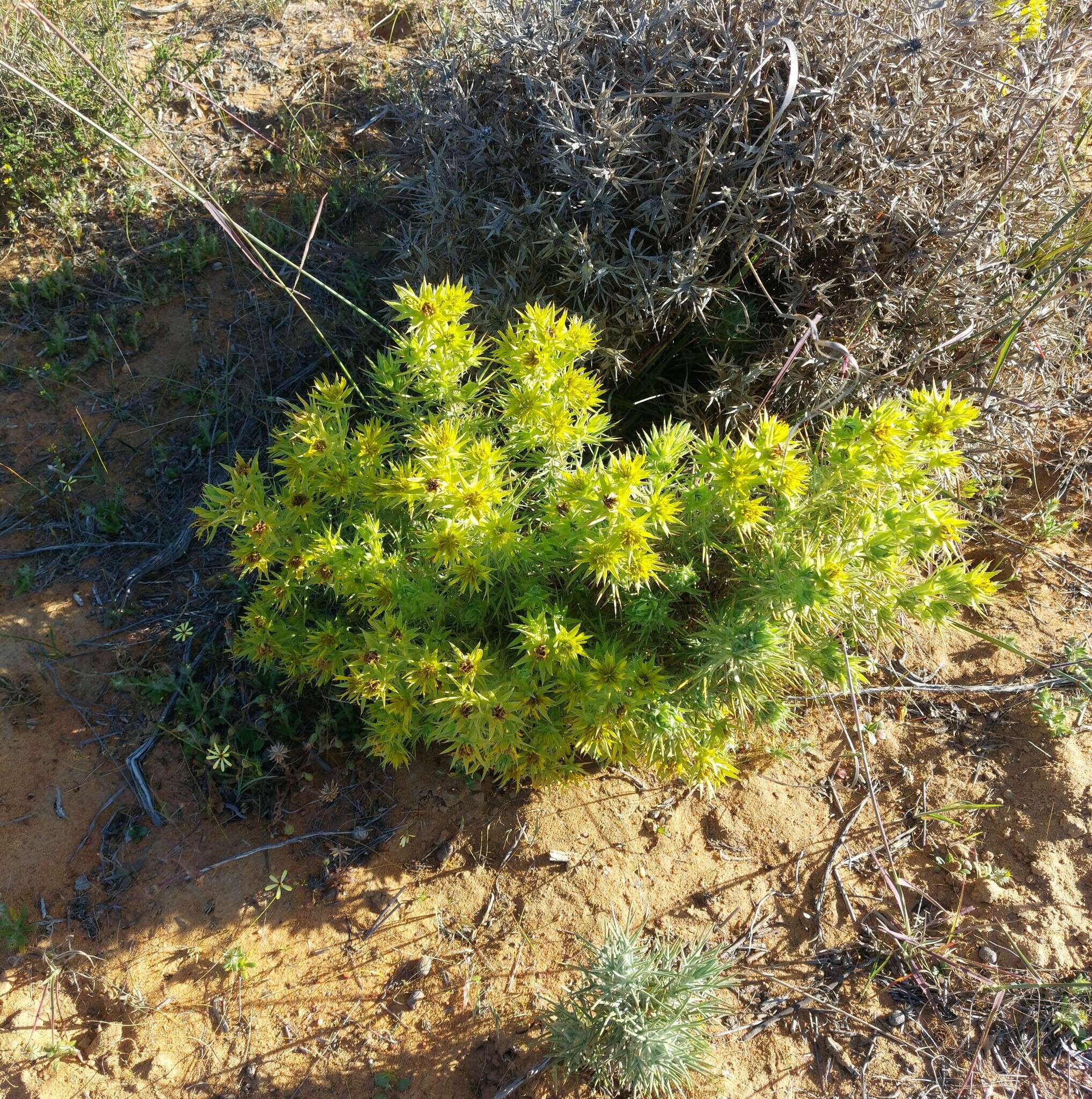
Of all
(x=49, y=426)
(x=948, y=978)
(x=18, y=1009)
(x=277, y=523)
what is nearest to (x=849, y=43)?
(x=277, y=523)

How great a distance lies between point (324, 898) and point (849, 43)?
3.08m

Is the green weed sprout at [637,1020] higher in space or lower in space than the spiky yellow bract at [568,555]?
lower

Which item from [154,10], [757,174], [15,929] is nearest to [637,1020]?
[15,929]

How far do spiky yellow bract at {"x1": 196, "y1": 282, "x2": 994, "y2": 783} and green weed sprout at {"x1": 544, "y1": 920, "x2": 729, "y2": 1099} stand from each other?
482 mm

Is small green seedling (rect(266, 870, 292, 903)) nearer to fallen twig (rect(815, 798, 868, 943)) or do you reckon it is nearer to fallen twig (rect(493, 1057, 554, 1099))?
fallen twig (rect(493, 1057, 554, 1099))

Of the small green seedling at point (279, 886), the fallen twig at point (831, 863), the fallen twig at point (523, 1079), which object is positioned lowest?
the small green seedling at point (279, 886)

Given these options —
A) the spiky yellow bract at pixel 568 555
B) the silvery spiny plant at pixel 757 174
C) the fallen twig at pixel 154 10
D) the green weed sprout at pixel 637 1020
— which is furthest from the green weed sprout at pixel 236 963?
the fallen twig at pixel 154 10

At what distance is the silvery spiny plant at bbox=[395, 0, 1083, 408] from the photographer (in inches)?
99.8

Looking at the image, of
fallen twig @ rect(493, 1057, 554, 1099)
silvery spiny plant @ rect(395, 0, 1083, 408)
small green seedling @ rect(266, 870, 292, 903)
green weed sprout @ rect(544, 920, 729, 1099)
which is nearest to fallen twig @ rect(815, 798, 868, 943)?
green weed sprout @ rect(544, 920, 729, 1099)

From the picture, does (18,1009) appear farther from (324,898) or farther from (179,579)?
(179,579)

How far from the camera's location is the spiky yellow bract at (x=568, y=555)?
1939 mm

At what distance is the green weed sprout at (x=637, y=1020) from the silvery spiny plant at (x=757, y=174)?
5.82ft

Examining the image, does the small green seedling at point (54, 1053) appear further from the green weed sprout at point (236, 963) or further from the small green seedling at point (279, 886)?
the small green seedling at point (279, 886)

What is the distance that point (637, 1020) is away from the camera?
192 cm
